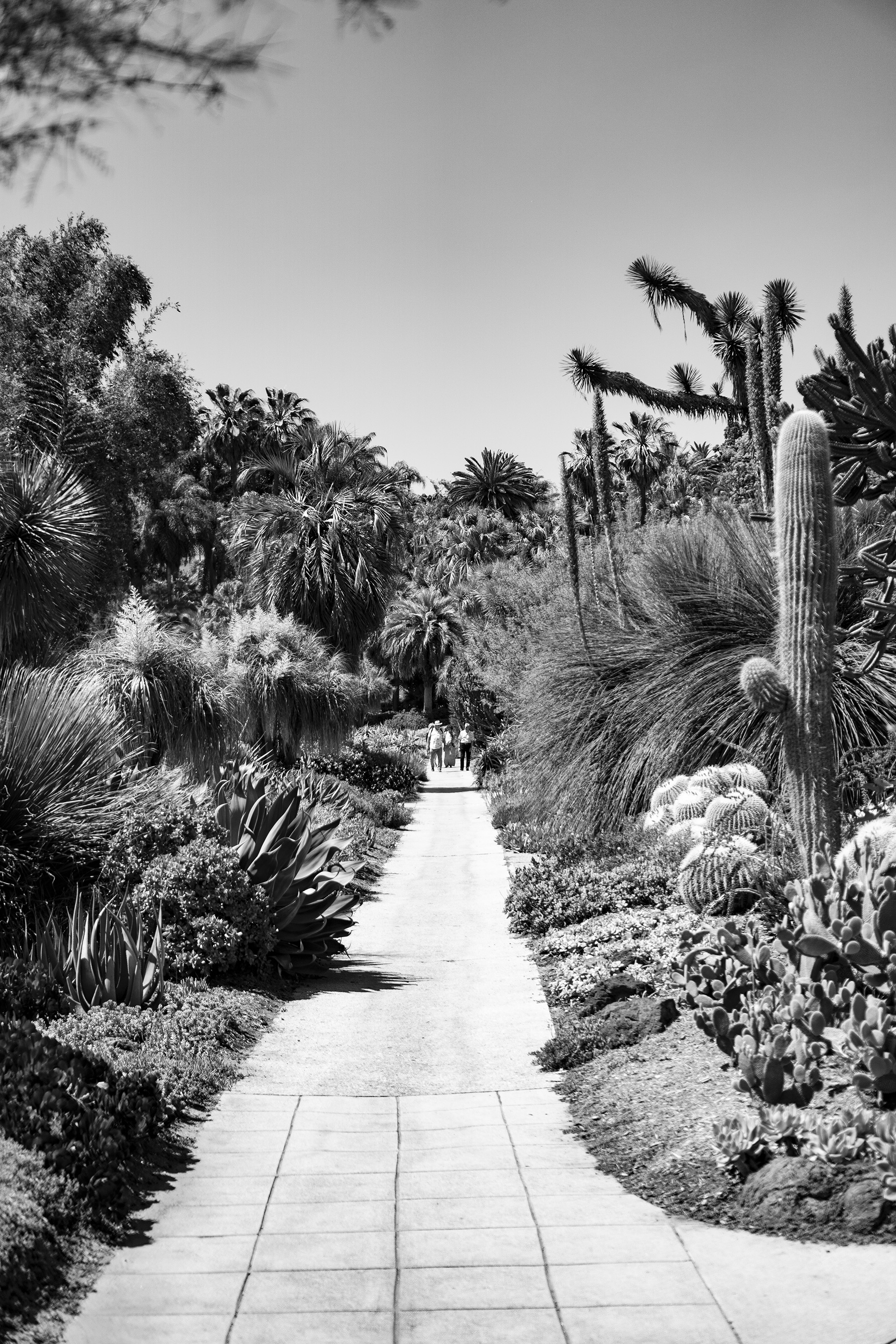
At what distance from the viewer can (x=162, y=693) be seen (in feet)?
41.0

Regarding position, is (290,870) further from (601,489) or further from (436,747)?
Result: (436,747)

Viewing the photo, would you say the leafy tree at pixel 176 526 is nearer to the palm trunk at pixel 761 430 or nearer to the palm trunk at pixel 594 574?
the palm trunk at pixel 594 574

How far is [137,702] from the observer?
40.4 feet

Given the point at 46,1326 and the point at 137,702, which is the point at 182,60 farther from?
the point at 137,702

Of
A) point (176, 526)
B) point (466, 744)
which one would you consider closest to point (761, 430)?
point (466, 744)

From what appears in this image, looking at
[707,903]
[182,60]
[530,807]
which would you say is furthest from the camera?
[530,807]

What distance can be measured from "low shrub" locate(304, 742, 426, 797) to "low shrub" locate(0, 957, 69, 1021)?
17840mm

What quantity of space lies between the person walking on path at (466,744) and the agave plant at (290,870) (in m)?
26.5

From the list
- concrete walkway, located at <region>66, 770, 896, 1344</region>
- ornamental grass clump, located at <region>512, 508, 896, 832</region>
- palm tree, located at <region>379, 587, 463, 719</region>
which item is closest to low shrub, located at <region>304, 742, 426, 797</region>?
ornamental grass clump, located at <region>512, 508, 896, 832</region>

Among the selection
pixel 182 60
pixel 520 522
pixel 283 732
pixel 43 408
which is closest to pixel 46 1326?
pixel 182 60

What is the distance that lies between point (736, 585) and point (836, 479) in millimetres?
2942

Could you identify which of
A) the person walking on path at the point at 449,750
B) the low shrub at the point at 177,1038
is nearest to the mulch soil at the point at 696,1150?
the low shrub at the point at 177,1038

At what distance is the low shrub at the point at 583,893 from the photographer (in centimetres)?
1017

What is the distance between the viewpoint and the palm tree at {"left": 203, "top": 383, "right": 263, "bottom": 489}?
5497 cm
